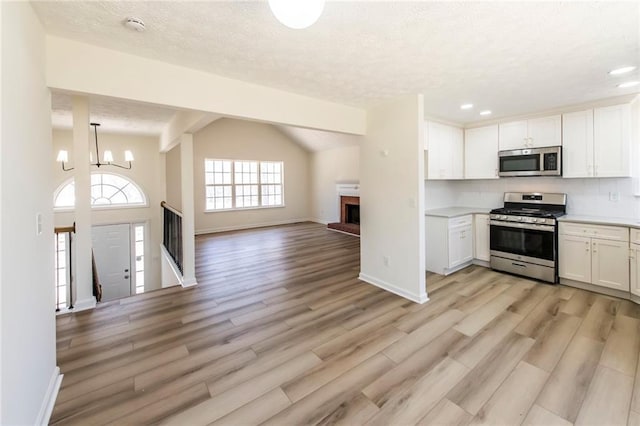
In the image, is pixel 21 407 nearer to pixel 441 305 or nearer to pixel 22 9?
pixel 22 9

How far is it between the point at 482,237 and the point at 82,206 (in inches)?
223

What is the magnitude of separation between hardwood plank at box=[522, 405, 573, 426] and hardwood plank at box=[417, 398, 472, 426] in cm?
34

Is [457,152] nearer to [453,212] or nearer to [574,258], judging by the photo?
[453,212]

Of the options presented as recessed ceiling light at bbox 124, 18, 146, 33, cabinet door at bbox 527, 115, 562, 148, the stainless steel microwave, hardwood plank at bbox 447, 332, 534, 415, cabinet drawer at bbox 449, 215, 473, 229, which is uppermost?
recessed ceiling light at bbox 124, 18, 146, 33

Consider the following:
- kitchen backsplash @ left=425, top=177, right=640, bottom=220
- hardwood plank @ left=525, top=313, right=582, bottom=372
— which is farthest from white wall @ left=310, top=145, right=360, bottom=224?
hardwood plank @ left=525, top=313, right=582, bottom=372

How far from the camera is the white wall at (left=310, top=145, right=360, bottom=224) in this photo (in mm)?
8680

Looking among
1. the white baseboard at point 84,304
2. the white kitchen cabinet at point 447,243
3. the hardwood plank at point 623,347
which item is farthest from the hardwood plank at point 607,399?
the white baseboard at point 84,304

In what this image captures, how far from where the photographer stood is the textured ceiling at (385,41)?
172 centimetres

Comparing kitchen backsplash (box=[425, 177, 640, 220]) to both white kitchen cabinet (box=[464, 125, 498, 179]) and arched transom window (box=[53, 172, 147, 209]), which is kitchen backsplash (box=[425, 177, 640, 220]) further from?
arched transom window (box=[53, 172, 147, 209])

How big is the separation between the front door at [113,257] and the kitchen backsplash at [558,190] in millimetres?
6942

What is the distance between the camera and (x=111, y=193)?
6547 millimetres

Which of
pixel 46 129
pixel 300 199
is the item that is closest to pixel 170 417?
pixel 46 129

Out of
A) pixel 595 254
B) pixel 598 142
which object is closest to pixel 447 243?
pixel 595 254

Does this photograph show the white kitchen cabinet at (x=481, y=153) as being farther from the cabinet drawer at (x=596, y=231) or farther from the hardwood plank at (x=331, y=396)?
the hardwood plank at (x=331, y=396)
